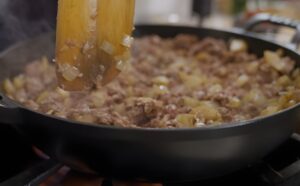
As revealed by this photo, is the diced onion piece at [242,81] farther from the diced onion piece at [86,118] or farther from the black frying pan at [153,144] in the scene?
the diced onion piece at [86,118]

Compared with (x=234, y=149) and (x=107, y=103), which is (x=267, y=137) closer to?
(x=234, y=149)

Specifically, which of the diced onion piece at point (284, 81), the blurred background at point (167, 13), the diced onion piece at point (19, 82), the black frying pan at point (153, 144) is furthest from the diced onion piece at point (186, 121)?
the blurred background at point (167, 13)

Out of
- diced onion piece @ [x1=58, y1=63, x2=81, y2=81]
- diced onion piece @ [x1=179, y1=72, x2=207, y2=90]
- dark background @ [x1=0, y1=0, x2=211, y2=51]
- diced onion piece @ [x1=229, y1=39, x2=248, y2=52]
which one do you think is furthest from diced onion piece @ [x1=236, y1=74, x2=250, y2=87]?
dark background @ [x1=0, y1=0, x2=211, y2=51]

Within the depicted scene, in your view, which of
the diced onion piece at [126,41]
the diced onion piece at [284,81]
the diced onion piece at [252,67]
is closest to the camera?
the diced onion piece at [126,41]

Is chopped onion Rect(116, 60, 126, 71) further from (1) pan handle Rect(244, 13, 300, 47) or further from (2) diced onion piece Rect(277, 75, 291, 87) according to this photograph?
(1) pan handle Rect(244, 13, 300, 47)

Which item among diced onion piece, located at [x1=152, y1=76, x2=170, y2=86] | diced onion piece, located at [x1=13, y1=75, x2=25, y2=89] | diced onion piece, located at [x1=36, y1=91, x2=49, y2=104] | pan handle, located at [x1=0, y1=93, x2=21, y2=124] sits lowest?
diced onion piece, located at [x1=36, y1=91, x2=49, y2=104]

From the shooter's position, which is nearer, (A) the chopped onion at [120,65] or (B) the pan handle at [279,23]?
(A) the chopped onion at [120,65]

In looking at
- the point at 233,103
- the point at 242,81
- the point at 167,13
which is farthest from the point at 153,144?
the point at 167,13

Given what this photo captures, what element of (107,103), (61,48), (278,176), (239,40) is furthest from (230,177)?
(239,40)
